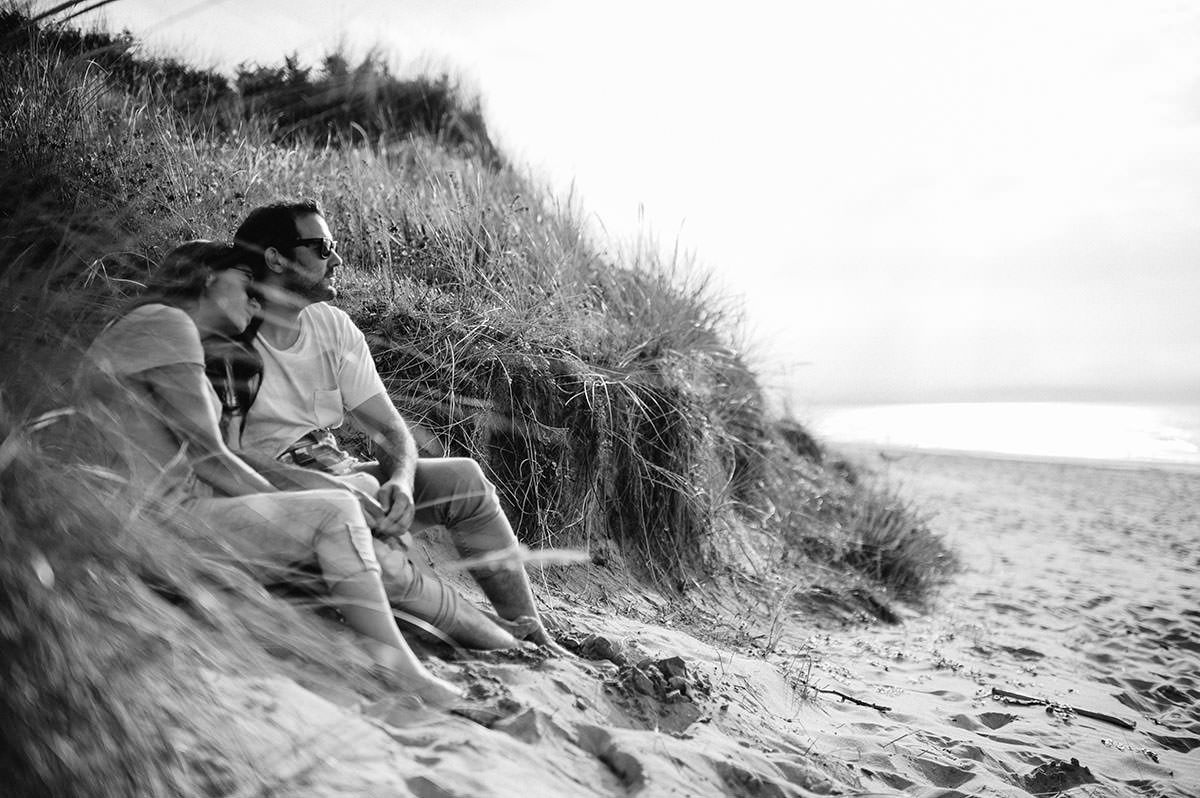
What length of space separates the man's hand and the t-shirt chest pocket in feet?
1.26

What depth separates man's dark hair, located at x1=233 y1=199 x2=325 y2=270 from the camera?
2676mm

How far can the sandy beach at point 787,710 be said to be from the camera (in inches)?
78.8

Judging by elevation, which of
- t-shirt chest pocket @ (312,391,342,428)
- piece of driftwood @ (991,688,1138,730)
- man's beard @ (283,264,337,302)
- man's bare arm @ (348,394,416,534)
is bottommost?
piece of driftwood @ (991,688,1138,730)

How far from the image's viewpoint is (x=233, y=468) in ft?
7.83

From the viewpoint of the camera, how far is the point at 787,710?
331 centimetres

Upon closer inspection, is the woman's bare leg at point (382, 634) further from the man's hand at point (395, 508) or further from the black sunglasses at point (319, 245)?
the black sunglasses at point (319, 245)

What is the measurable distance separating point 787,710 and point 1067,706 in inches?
73.5

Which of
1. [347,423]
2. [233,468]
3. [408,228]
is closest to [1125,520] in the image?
[408,228]

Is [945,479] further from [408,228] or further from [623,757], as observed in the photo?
[623,757]

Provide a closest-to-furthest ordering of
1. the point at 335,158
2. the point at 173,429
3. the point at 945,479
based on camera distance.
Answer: the point at 173,429, the point at 335,158, the point at 945,479

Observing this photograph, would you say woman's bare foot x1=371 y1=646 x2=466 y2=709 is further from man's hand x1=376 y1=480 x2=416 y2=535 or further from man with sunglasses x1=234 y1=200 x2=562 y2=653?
man's hand x1=376 y1=480 x2=416 y2=535

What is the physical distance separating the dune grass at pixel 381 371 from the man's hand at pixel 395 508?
407mm

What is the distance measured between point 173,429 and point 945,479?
680 inches

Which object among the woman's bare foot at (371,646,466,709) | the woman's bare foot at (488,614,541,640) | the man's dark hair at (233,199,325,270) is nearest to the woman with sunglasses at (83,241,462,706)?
the woman's bare foot at (371,646,466,709)
